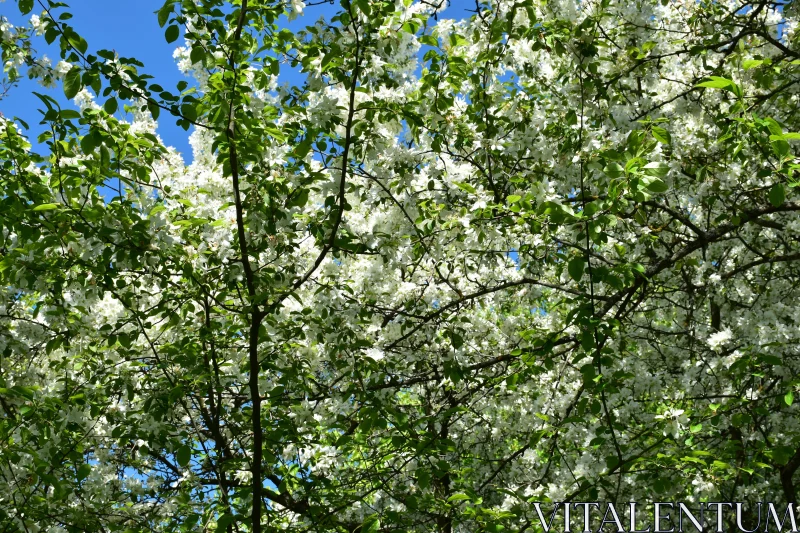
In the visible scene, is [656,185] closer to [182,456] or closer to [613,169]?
[613,169]

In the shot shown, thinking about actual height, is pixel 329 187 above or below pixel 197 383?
above

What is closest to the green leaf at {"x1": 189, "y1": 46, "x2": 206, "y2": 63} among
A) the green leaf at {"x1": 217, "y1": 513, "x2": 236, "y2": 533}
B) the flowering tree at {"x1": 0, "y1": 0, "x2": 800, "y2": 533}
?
the flowering tree at {"x1": 0, "y1": 0, "x2": 800, "y2": 533}

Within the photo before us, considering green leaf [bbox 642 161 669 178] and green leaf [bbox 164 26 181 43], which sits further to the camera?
green leaf [bbox 164 26 181 43]

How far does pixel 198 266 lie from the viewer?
4430 millimetres

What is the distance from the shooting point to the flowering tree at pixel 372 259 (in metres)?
3.50

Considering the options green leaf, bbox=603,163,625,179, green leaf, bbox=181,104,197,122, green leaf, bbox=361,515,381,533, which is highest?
green leaf, bbox=181,104,197,122

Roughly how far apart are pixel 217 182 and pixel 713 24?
4.00 meters

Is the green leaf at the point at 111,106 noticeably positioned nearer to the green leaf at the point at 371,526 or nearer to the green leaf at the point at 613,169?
the green leaf at the point at 613,169

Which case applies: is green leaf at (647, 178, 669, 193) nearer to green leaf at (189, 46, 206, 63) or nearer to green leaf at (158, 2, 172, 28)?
green leaf at (189, 46, 206, 63)

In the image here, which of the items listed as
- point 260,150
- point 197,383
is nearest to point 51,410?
point 197,383

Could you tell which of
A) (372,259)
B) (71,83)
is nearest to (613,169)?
(71,83)

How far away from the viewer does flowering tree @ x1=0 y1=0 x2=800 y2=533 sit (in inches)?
138

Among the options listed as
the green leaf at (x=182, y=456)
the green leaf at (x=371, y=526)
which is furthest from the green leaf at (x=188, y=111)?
the green leaf at (x=371, y=526)

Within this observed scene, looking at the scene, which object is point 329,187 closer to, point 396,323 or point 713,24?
point 396,323
